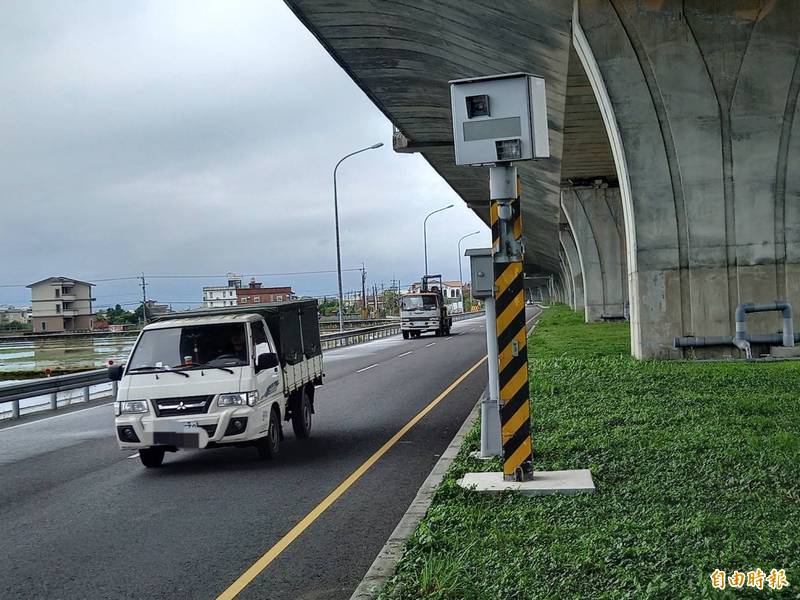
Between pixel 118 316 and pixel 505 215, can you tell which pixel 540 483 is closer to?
pixel 505 215

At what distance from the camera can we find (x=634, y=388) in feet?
46.3

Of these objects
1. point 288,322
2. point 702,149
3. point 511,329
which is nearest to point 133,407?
point 288,322

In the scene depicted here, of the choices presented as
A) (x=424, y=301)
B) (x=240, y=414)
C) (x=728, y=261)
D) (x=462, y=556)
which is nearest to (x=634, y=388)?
(x=728, y=261)

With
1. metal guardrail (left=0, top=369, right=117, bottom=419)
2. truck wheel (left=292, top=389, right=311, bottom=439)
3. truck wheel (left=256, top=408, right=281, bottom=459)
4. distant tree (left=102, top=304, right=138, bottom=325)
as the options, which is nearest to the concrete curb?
truck wheel (left=256, top=408, right=281, bottom=459)

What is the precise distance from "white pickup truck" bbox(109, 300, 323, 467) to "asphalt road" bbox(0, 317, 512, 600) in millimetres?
457

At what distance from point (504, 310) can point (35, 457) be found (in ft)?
25.2

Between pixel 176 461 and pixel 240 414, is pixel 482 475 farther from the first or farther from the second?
pixel 176 461

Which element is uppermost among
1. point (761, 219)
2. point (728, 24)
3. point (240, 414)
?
point (728, 24)

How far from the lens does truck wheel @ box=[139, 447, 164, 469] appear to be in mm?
10837

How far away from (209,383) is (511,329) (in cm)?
391

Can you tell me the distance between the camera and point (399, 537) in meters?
6.68

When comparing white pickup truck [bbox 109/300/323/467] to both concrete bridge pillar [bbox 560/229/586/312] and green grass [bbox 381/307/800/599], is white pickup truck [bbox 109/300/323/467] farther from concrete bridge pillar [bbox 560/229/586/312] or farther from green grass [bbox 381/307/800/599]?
concrete bridge pillar [bbox 560/229/586/312]

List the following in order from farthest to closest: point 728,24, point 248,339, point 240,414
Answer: point 728,24, point 248,339, point 240,414

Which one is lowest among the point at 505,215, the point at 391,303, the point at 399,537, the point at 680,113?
the point at 391,303
